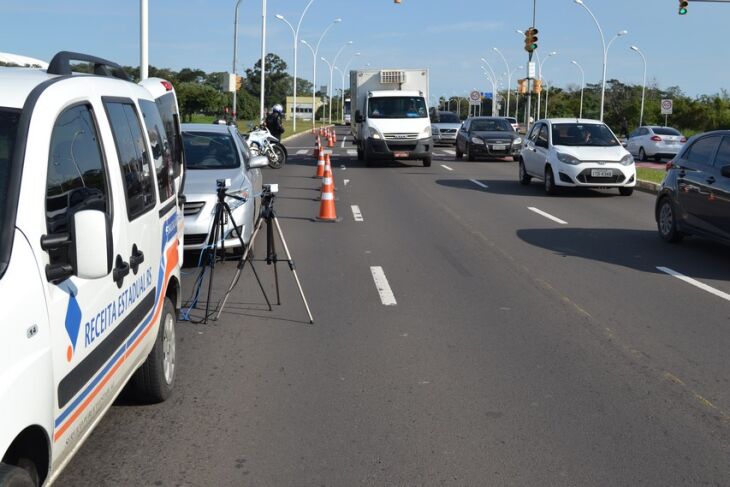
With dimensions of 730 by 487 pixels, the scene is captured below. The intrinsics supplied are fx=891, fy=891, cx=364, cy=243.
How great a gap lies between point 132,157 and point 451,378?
261cm

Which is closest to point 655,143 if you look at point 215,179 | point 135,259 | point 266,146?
point 266,146

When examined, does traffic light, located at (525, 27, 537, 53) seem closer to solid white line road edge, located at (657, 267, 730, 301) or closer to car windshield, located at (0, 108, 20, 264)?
solid white line road edge, located at (657, 267, 730, 301)

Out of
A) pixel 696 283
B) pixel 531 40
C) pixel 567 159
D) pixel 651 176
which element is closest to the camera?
pixel 696 283

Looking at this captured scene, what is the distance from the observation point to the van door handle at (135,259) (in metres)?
4.34

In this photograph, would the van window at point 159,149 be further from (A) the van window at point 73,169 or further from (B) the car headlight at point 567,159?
(B) the car headlight at point 567,159

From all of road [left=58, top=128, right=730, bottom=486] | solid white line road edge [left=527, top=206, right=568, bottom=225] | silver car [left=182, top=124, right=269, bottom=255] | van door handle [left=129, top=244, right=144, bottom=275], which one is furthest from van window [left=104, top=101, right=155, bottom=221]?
solid white line road edge [left=527, top=206, right=568, bottom=225]

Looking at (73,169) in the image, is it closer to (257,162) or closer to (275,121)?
(257,162)

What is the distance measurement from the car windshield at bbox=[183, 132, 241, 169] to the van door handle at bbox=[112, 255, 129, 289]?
25.7 feet

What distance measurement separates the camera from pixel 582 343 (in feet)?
22.8

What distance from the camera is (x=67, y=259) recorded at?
3.30 m

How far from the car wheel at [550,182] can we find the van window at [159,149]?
14465 millimetres

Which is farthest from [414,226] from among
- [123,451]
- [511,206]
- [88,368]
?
[88,368]

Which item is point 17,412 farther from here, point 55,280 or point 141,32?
point 141,32

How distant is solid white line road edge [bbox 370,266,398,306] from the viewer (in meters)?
8.53
